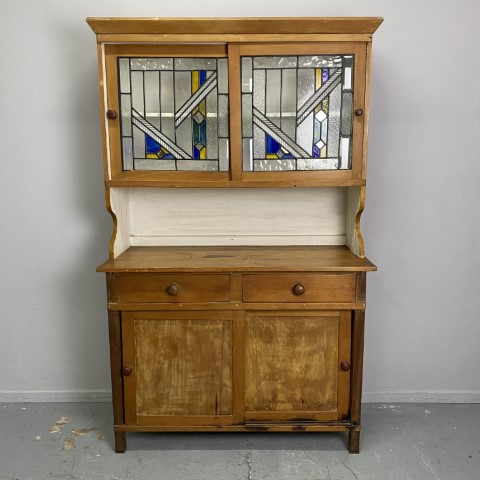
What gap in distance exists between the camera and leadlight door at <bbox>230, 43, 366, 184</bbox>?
2100mm

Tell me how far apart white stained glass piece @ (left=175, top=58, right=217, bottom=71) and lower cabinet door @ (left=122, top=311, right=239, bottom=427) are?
1078 mm

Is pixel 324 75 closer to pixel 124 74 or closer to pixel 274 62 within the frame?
pixel 274 62

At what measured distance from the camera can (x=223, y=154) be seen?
218cm

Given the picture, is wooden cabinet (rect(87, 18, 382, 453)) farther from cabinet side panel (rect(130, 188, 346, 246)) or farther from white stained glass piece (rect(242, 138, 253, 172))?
cabinet side panel (rect(130, 188, 346, 246))

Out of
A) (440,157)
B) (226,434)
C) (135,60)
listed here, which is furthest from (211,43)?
(226,434)

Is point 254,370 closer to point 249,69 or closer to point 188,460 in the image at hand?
point 188,460

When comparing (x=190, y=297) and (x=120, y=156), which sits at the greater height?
(x=120, y=156)

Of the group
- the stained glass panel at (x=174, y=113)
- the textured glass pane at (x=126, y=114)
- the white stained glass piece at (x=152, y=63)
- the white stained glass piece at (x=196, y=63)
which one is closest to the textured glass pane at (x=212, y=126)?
the stained glass panel at (x=174, y=113)

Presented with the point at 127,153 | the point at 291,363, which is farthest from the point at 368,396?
the point at 127,153

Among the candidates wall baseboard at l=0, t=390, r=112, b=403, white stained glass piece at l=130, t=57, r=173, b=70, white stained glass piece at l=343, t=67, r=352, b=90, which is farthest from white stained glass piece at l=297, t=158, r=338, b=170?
wall baseboard at l=0, t=390, r=112, b=403

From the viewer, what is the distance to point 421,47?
244 cm

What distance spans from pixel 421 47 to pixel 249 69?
0.96 meters

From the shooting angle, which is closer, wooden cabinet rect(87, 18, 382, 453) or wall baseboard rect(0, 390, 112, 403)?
wooden cabinet rect(87, 18, 382, 453)

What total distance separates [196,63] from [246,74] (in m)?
0.23
